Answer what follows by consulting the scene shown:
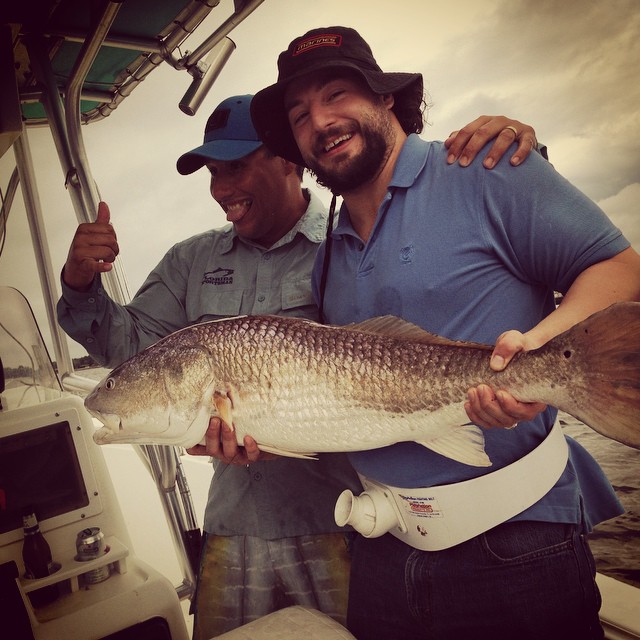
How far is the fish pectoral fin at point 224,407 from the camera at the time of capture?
1.64m

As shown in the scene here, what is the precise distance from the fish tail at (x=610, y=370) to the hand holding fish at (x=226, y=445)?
102 cm

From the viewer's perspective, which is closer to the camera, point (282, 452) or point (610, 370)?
point (610, 370)

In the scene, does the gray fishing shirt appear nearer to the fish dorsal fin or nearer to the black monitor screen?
the black monitor screen

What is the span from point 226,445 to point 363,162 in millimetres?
1122

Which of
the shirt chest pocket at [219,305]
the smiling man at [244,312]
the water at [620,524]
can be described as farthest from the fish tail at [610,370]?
the shirt chest pocket at [219,305]

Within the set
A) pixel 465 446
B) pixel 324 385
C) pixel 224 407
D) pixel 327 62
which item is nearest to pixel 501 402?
pixel 465 446

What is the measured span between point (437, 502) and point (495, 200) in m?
0.94

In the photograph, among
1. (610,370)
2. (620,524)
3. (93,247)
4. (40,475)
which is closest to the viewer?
(610,370)

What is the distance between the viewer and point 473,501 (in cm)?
146

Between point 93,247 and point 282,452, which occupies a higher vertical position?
point 93,247

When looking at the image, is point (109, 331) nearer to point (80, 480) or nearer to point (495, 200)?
point (80, 480)

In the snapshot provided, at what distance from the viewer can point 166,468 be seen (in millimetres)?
2854

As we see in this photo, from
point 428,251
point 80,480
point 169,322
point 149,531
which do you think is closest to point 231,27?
point 169,322

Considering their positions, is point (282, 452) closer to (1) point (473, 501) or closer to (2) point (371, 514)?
(2) point (371, 514)
